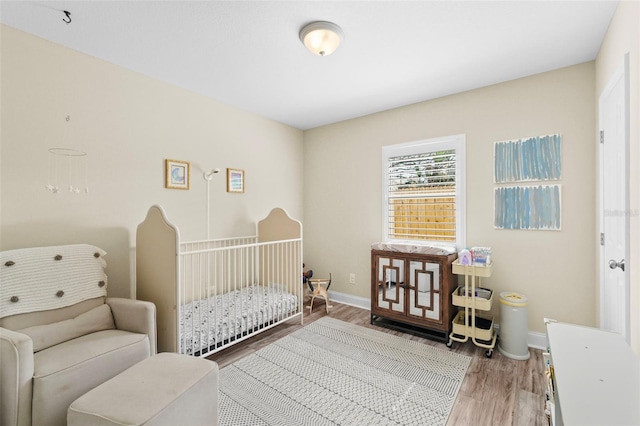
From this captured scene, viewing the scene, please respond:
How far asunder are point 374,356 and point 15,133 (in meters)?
3.11

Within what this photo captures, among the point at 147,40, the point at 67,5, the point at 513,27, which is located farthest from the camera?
the point at 147,40

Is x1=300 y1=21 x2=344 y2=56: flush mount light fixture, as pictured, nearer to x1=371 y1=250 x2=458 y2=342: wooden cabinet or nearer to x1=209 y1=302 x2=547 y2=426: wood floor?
x1=371 y1=250 x2=458 y2=342: wooden cabinet

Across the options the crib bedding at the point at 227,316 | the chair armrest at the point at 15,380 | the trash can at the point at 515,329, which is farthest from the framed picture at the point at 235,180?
the trash can at the point at 515,329

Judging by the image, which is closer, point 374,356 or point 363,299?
point 374,356

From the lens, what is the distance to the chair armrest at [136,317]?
1.89 meters

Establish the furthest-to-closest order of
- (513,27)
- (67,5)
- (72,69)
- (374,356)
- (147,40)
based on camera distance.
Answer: (374,356), (72,69), (147,40), (513,27), (67,5)

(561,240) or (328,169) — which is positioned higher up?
(328,169)

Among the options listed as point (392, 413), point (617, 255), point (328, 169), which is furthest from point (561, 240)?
point (328, 169)

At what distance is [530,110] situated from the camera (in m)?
2.53

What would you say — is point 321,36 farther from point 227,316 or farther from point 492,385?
point 492,385

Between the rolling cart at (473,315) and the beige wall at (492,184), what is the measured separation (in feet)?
1.16

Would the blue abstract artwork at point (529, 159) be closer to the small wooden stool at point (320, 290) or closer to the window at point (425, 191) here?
the window at point (425, 191)

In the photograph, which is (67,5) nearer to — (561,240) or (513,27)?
(513,27)

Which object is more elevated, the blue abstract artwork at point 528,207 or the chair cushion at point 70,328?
the blue abstract artwork at point 528,207
